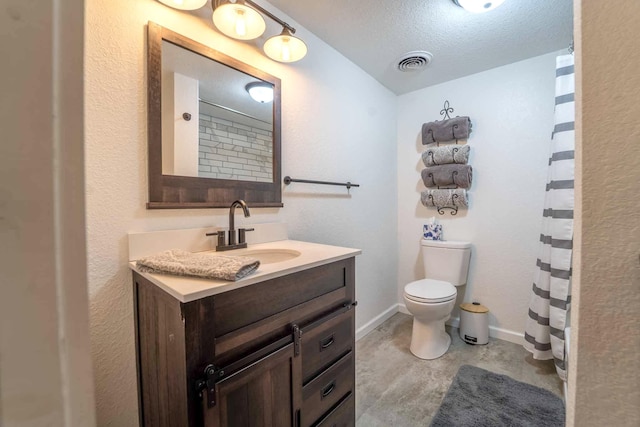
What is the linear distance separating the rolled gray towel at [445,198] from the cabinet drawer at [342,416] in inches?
66.5

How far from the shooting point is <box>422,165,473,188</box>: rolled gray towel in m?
2.12

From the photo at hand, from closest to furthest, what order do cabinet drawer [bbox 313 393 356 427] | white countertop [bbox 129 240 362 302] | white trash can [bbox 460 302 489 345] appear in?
1. white countertop [bbox 129 240 362 302]
2. cabinet drawer [bbox 313 393 356 427]
3. white trash can [bbox 460 302 489 345]

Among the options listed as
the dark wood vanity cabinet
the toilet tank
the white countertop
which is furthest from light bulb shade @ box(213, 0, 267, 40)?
the toilet tank

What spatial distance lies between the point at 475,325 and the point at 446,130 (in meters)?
1.61

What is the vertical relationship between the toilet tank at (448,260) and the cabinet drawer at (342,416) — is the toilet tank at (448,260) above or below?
above

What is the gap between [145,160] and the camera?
104 cm

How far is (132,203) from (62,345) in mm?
886

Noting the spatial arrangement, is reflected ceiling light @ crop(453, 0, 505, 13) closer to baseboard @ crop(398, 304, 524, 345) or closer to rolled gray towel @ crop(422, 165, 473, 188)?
rolled gray towel @ crop(422, 165, 473, 188)

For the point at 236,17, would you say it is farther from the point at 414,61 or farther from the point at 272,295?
the point at 414,61

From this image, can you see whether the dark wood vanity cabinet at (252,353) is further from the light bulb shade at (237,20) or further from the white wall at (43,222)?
the light bulb shade at (237,20)

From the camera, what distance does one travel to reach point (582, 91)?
457 millimetres

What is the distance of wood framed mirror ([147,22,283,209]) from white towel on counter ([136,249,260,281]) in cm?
29

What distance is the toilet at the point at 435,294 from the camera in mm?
1748

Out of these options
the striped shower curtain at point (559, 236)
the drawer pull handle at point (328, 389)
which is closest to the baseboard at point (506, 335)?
the striped shower curtain at point (559, 236)
